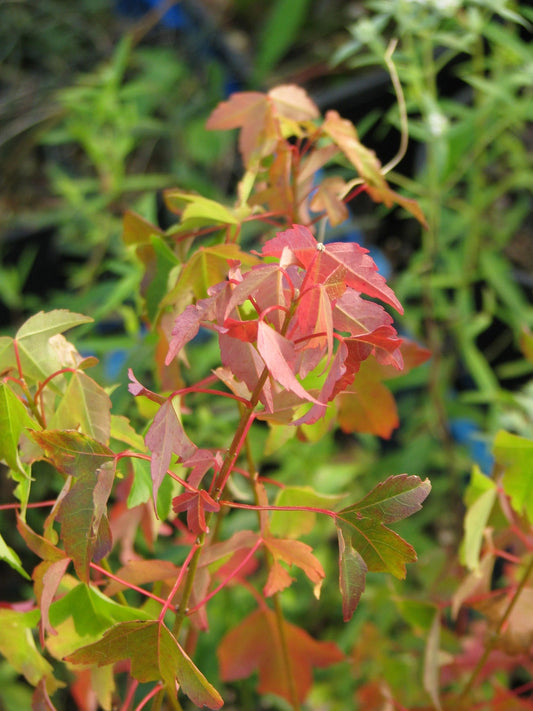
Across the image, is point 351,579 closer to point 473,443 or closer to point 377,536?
point 377,536

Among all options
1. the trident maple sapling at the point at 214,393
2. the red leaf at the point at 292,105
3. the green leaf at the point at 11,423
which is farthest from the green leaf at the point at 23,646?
the red leaf at the point at 292,105

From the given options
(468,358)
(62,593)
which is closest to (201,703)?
(62,593)

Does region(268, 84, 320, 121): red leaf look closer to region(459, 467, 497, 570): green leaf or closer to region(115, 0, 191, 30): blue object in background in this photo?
region(459, 467, 497, 570): green leaf

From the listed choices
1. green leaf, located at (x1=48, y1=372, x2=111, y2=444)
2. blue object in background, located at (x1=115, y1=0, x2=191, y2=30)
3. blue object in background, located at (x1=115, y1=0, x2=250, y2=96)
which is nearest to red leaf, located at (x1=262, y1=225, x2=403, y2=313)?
green leaf, located at (x1=48, y1=372, x2=111, y2=444)

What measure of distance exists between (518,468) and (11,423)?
0.26m

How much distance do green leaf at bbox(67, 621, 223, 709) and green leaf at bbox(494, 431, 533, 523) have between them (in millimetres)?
192

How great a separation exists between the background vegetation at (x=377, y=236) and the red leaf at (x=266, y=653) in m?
0.06

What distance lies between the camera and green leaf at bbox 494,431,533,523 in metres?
0.40

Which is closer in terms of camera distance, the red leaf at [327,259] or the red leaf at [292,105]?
the red leaf at [327,259]

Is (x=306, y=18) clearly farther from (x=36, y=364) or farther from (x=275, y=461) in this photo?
(x=36, y=364)

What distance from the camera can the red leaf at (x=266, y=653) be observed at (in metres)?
0.51

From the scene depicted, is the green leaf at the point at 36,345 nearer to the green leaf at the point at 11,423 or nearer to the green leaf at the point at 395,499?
the green leaf at the point at 11,423

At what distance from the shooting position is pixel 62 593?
0.41 meters

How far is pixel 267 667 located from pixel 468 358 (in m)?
0.49
